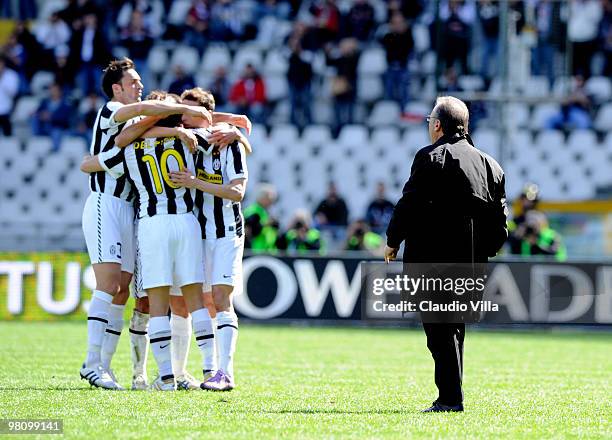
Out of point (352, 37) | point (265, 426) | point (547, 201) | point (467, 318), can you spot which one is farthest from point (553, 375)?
point (352, 37)

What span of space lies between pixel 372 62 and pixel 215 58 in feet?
10.1

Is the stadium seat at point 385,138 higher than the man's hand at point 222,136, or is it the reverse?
the stadium seat at point 385,138

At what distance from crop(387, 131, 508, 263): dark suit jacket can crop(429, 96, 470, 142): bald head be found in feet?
0.40

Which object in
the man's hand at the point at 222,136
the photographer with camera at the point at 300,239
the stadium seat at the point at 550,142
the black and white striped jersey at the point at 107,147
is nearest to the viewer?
the man's hand at the point at 222,136

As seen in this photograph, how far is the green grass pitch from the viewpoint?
277 inches

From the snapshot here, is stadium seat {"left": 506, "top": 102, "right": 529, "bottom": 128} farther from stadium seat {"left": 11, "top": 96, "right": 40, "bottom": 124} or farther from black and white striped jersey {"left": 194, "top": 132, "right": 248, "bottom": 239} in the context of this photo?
black and white striped jersey {"left": 194, "top": 132, "right": 248, "bottom": 239}

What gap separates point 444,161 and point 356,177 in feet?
49.9

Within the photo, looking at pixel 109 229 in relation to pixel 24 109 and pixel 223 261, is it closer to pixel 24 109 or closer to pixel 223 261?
pixel 223 261

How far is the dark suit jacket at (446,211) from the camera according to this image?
771cm

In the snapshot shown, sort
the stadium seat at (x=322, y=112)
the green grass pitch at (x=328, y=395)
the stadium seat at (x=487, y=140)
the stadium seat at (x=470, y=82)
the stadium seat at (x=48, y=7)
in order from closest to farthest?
the green grass pitch at (x=328, y=395) < the stadium seat at (x=470, y=82) < the stadium seat at (x=487, y=140) < the stadium seat at (x=322, y=112) < the stadium seat at (x=48, y=7)

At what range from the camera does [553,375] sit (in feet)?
36.3

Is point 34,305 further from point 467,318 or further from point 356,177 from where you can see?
point 467,318

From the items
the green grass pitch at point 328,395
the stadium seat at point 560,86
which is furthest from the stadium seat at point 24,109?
the stadium seat at point 560,86

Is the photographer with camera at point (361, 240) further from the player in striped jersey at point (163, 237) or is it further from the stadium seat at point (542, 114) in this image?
the player in striped jersey at point (163, 237)
